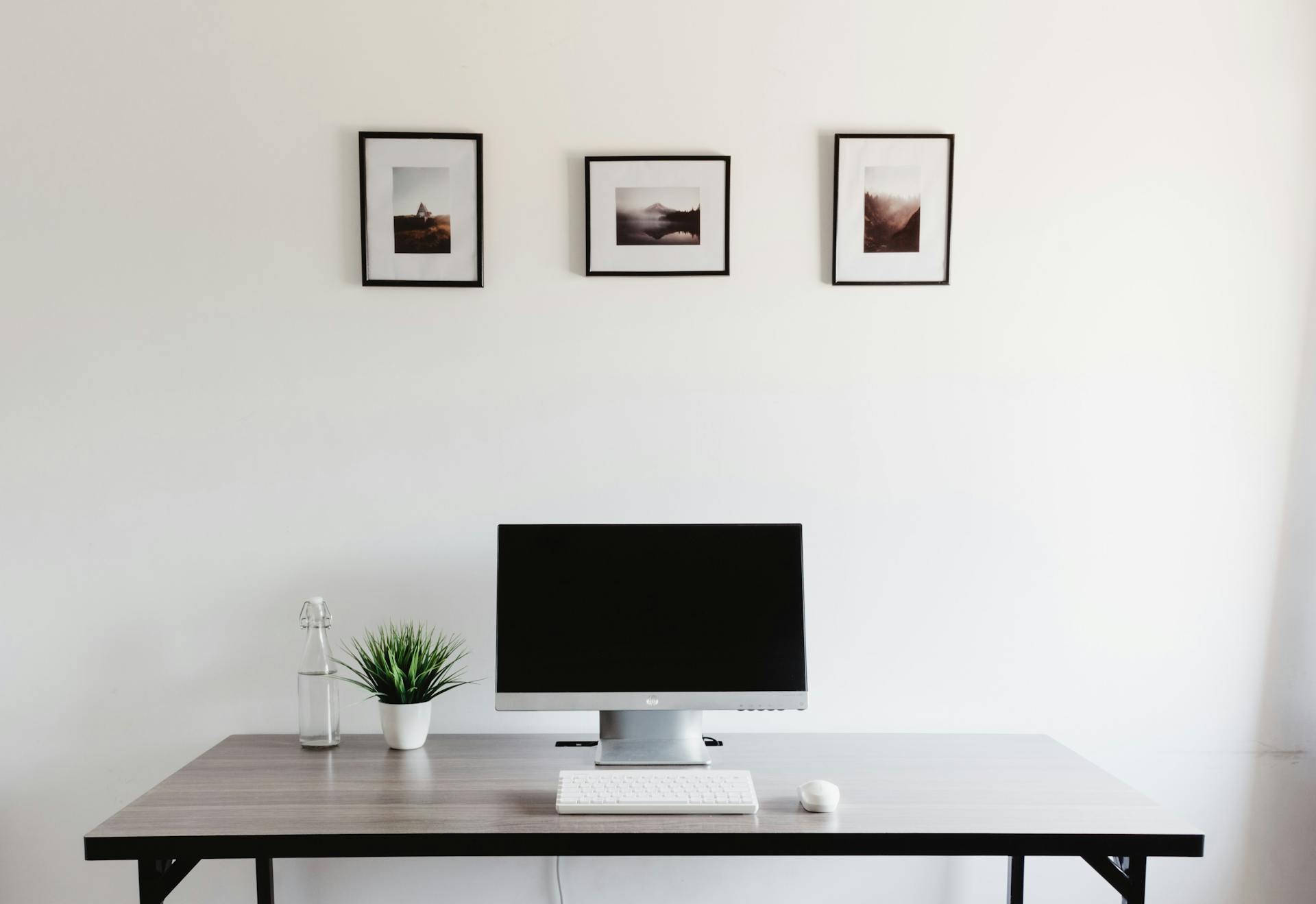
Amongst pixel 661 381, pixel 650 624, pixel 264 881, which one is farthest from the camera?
pixel 661 381

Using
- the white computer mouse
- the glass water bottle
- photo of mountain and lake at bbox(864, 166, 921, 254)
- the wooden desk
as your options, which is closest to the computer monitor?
the wooden desk

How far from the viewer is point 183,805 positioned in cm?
158

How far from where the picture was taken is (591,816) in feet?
5.01

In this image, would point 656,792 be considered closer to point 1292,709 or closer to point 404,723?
point 404,723

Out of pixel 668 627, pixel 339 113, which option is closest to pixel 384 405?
pixel 339 113

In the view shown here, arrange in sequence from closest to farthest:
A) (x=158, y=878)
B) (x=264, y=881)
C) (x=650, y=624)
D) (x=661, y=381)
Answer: (x=158, y=878) → (x=650, y=624) → (x=264, y=881) → (x=661, y=381)

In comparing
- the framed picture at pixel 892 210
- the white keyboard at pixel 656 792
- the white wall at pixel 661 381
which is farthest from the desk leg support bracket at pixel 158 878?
the framed picture at pixel 892 210

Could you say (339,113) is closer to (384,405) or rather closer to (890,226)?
(384,405)

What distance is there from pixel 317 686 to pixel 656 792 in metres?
0.76

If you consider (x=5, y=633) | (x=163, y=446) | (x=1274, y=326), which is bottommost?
(x=5, y=633)

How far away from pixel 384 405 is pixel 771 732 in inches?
43.4

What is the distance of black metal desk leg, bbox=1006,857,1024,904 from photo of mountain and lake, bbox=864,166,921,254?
1311 mm

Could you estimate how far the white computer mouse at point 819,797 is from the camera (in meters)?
1.53

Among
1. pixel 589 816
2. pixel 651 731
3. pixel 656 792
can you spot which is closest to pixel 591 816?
pixel 589 816
